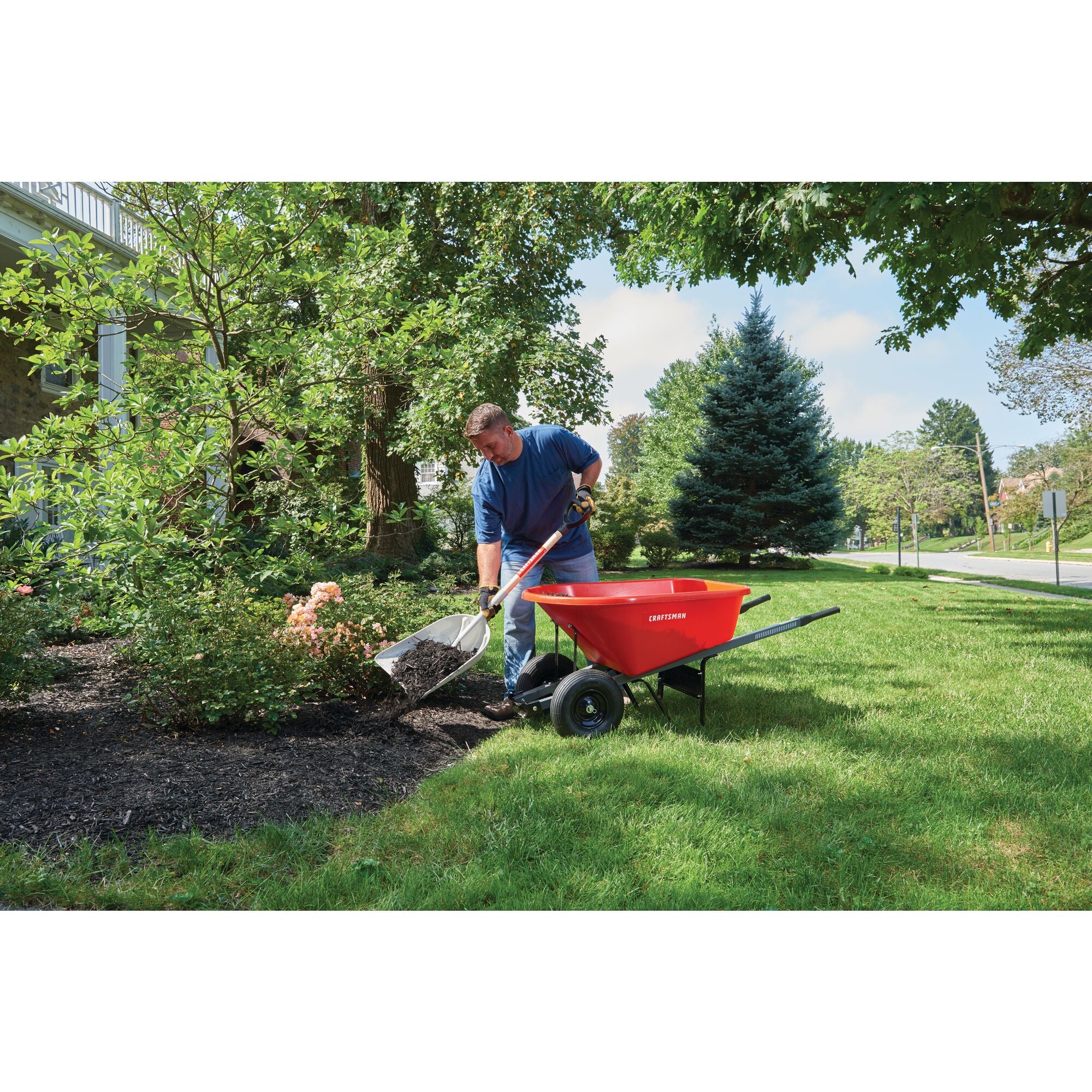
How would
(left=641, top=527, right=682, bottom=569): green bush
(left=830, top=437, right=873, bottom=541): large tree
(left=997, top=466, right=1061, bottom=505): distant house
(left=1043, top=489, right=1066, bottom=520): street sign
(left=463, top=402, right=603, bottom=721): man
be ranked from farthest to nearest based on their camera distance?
(left=997, top=466, right=1061, bottom=505): distant house → (left=830, top=437, right=873, bottom=541): large tree → (left=641, top=527, right=682, bottom=569): green bush → (left=1043, top=489, right=1066, bottom=520): street sign → (left=463, top=402, right=603, bottom=721): man

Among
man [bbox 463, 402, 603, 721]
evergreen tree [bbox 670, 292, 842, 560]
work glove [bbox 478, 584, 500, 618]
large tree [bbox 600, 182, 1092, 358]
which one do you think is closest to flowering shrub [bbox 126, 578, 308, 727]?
work glove [bbox 478, 584, 500, 618]

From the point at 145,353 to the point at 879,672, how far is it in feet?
17.8

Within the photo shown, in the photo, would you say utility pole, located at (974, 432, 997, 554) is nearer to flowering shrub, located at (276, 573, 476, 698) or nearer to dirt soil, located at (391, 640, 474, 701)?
flowering shrub, located at (276, 573, 476, 698)

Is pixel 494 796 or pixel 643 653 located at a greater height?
pixel 643 653

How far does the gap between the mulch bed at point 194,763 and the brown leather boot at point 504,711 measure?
7 cm

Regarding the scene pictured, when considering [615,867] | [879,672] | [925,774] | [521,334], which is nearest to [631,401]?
[521,334]

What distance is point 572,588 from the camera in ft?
13.0

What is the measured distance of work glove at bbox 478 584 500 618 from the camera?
12.3 ft

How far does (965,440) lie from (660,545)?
2197cm

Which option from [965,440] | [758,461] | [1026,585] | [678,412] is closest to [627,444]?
[678,412]

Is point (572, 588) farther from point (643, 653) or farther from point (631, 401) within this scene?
point (631, 401)

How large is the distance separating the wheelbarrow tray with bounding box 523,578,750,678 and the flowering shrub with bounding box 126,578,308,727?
1.33 meters

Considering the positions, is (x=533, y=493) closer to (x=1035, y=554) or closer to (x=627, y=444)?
(x=627, y=444)

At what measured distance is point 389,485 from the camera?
10875 millimetres
